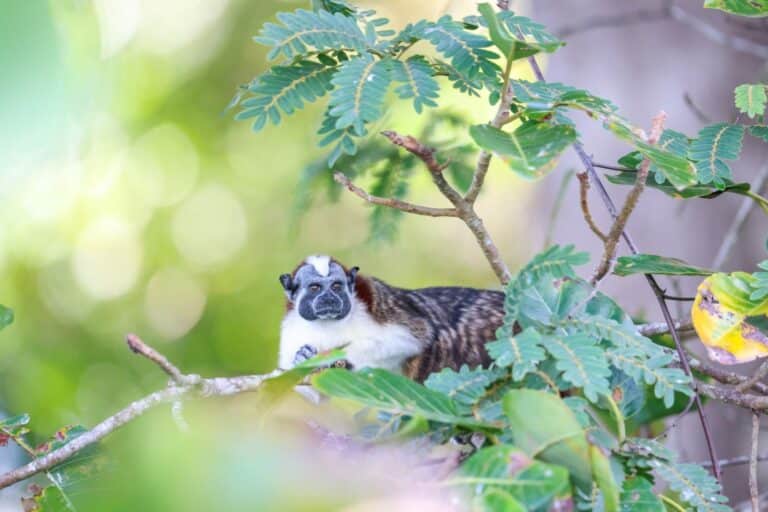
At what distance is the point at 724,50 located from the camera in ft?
11.6

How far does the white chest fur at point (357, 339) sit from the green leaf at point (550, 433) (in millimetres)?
1502

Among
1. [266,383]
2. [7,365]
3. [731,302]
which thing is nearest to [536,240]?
[7,365]

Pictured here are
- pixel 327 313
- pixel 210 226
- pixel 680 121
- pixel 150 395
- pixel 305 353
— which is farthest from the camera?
pixel 210 226

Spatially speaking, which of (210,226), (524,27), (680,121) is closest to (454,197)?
(524,27)

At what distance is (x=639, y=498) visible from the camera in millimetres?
1200

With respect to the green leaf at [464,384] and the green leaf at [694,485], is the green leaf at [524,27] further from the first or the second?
the green leaf at [694,485]

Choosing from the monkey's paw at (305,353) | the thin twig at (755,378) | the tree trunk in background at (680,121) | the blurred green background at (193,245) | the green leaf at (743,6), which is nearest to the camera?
the thin twig at (755,378)

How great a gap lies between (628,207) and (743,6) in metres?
0.56

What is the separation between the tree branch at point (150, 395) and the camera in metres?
1.18

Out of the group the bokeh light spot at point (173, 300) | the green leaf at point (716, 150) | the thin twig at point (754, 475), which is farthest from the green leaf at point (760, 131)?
the bokeh light spot at point (173, 300)

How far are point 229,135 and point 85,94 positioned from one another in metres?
4.91

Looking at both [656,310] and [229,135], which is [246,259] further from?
[656,310]

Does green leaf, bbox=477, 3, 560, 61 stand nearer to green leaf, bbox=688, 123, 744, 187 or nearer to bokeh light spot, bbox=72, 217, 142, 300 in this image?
green leaf, bbox=688, 123, 744, 187

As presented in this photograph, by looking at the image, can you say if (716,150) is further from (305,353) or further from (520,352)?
(305,353)
